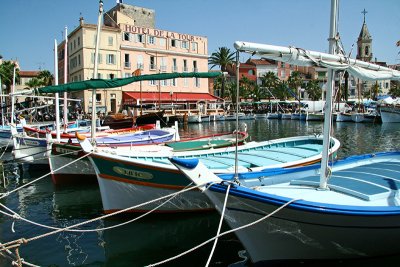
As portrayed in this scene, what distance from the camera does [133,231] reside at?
959cm

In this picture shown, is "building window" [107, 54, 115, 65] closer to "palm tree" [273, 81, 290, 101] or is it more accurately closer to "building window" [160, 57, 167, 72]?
"building window" [160, 57, 167, 72]

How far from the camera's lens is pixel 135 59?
57.7 metres

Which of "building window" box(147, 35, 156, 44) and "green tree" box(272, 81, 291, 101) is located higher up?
"building window" box(147, 35, 156, 44)

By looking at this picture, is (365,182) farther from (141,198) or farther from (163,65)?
(163,65)

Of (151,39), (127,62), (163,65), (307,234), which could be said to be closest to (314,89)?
(163,65)

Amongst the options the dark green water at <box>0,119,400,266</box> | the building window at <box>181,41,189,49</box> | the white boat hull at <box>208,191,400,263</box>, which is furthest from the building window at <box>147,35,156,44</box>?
the white boat hull at <box>208,191,400,263</box>

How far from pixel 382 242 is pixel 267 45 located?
420 centimetres

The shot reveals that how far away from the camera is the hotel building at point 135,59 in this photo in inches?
2117

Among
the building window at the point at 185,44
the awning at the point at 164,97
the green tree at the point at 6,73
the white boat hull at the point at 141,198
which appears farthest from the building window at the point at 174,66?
the white boat hull at the point at 141,198

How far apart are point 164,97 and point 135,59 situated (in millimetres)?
7998

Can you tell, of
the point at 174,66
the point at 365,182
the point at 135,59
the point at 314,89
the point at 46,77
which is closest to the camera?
the point at 365,182

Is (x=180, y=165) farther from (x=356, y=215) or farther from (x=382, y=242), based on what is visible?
(x=382, y=242)

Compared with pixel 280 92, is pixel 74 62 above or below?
above

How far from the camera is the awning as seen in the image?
54.3 m
